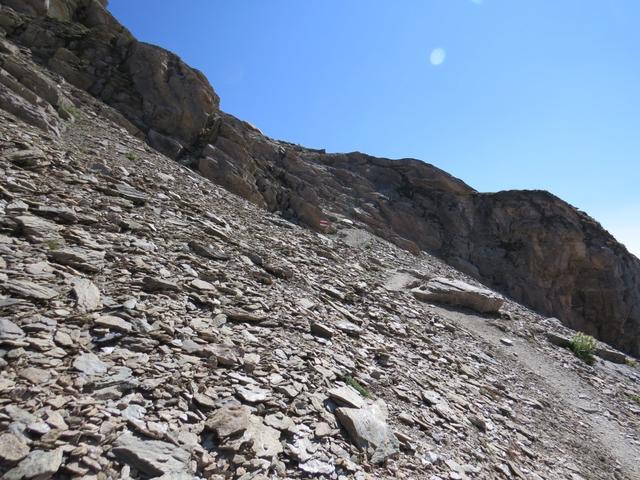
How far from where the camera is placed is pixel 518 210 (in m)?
42.0

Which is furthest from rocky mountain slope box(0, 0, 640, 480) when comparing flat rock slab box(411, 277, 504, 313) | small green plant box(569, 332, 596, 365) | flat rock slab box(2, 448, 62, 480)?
flat rock slab box(411, 277, 504, 313)

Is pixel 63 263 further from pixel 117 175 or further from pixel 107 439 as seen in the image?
pixel 117 175

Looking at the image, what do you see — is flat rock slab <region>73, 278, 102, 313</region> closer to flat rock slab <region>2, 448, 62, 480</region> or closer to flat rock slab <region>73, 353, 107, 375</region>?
flat rock slab <region>73, 353, 107, 375</region>

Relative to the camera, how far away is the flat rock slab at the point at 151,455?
10.6ft

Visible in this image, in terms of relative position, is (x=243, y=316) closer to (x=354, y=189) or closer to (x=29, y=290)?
(x=29, y=290)

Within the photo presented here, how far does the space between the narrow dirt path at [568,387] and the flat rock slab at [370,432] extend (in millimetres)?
7822

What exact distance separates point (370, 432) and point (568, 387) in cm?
1258

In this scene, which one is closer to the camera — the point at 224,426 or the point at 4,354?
the point at 4,354

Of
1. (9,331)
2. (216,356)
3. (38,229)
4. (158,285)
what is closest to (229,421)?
(216,356)

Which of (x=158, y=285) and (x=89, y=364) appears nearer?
(x=89, y=364)

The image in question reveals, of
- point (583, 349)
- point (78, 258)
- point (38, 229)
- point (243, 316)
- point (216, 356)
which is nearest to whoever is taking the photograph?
point (216, 356)

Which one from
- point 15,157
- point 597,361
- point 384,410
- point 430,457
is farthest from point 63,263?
point 597,361

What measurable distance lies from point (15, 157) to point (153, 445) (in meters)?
8.99

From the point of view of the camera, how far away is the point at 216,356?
5.14 m
